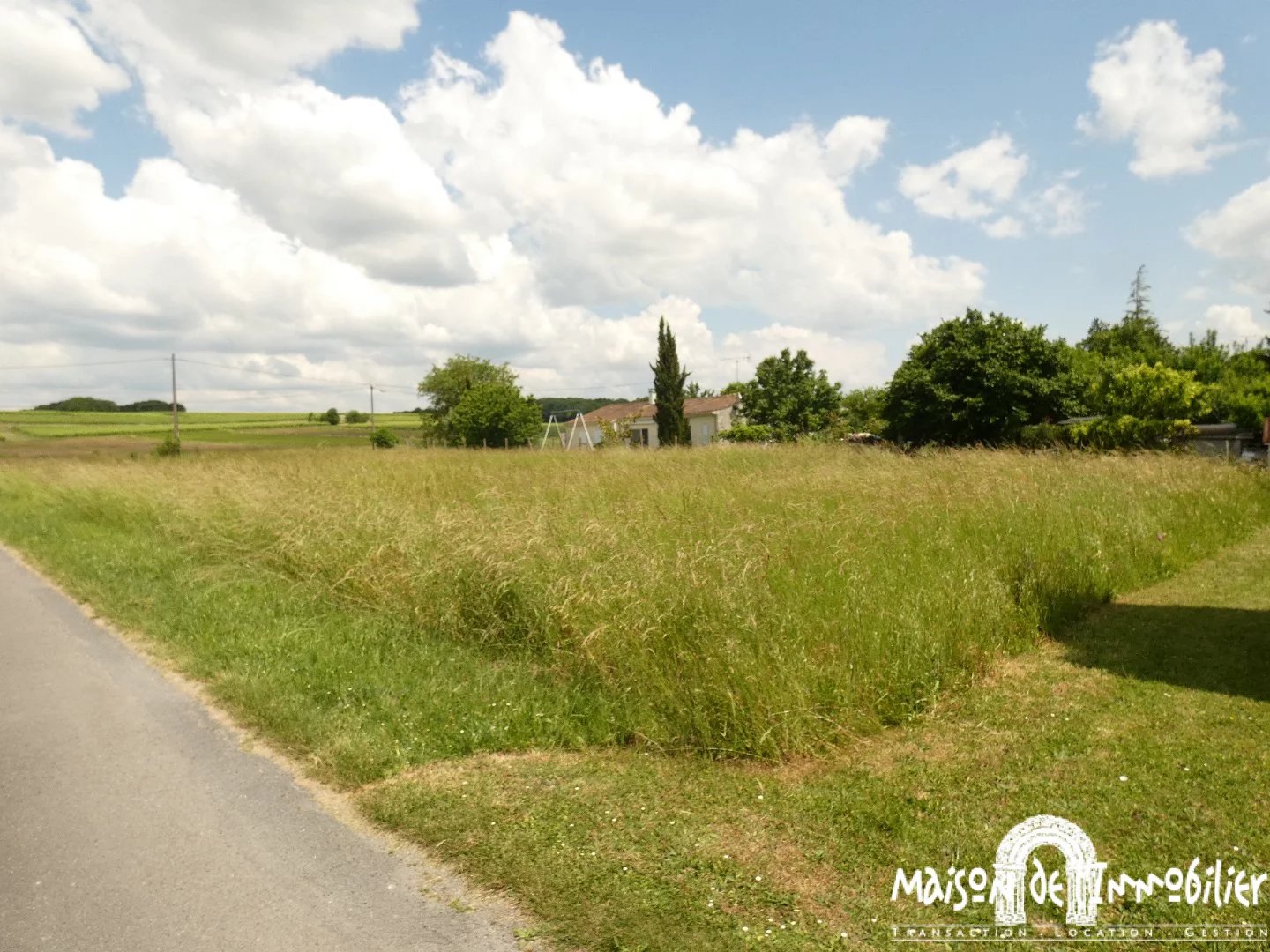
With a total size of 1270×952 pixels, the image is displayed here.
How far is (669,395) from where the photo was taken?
47.4 meters

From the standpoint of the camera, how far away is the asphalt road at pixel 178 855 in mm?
2982

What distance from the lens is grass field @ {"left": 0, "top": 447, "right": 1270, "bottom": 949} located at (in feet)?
11.3

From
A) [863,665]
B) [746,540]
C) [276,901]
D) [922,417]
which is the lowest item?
[276,901]

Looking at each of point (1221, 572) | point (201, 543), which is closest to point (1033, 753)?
point (1221, 572)

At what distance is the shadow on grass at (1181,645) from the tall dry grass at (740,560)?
15.7 inches

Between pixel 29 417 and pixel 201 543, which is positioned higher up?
pixel 29 417

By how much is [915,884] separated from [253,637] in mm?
5974

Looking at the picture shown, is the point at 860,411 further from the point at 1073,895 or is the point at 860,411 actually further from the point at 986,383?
the point at 1073,895

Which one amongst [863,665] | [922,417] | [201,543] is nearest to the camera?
[863,665]

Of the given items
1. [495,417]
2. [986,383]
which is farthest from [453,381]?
[986,383]

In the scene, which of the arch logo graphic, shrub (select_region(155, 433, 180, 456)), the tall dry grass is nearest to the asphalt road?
the arch logo graphic

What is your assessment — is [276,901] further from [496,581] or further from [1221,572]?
[1221,572]

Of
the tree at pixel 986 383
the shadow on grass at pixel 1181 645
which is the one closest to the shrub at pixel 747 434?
the tree at pixel 986 383

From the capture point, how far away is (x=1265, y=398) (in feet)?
90.6
